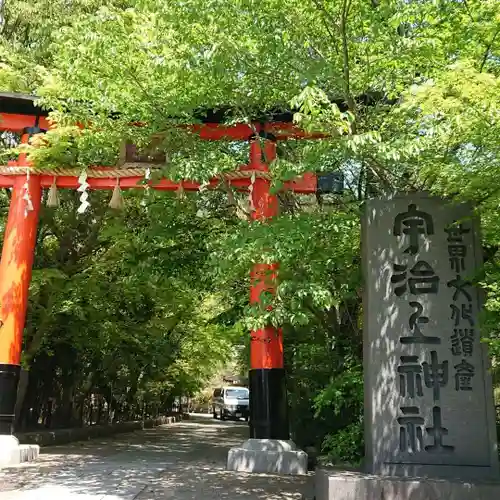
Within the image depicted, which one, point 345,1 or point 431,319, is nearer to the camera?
point 345,1

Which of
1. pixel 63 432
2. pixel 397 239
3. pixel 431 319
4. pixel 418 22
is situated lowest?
pixel 63 432

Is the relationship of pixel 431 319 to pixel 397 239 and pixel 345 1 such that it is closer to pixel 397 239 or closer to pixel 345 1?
pixel 397 239

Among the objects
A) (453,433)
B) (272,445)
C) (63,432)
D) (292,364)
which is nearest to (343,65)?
(453,433)

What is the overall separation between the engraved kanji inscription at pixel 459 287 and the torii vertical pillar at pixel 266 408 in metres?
3.45

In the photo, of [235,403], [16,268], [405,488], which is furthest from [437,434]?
[235,403]

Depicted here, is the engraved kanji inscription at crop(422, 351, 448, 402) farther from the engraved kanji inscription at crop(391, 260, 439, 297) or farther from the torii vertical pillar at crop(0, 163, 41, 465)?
the torii vertical pillar at crop(0, 163, 41, 465)

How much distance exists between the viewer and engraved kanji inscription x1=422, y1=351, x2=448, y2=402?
21.0ft

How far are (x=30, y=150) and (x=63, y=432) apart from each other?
767 cm

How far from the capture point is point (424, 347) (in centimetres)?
652

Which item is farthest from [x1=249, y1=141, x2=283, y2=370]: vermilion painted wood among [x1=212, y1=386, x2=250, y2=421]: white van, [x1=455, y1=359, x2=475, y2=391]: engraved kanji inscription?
[x1=212, y1=386, x2=250, y2=421]: white van

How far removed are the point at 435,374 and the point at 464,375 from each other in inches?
13.1

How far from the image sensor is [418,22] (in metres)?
6.54

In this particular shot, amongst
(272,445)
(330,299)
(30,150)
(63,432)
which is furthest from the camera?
(63,432)

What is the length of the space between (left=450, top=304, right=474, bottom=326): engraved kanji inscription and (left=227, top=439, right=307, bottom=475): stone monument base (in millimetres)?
4224
